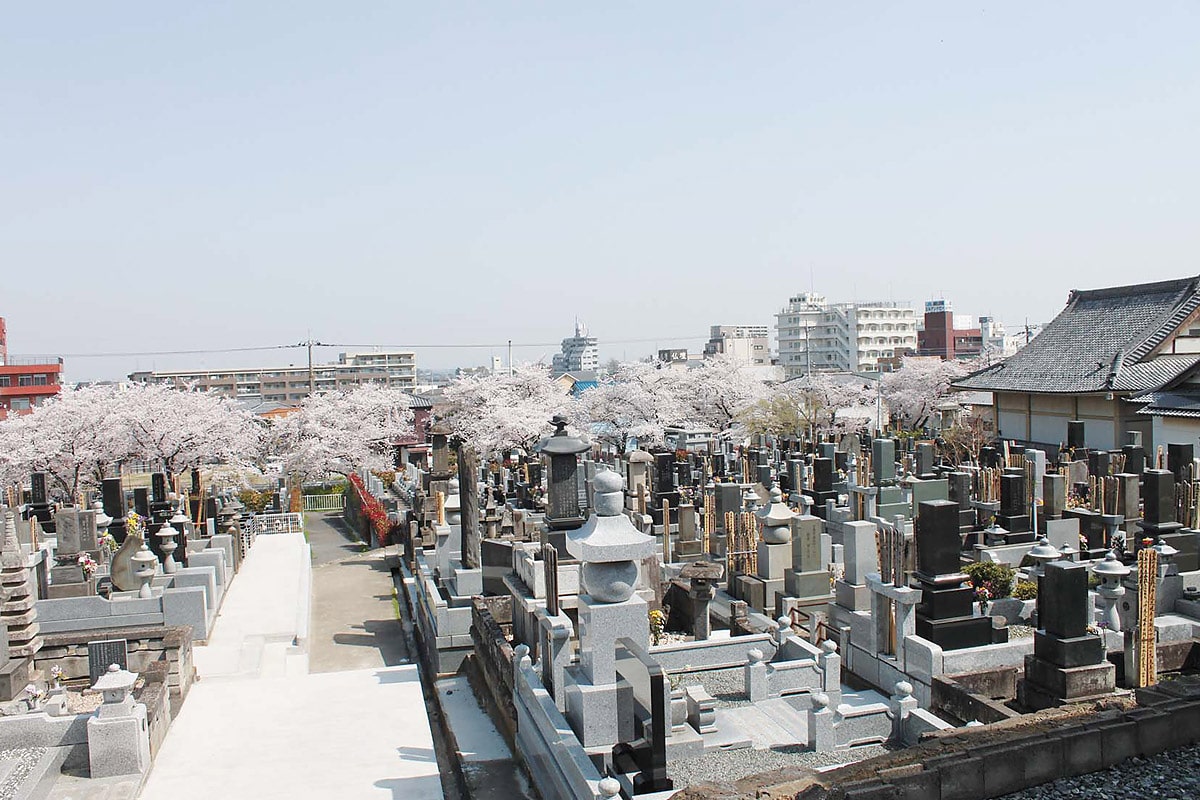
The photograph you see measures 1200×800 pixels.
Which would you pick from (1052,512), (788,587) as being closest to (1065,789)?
(788,587)

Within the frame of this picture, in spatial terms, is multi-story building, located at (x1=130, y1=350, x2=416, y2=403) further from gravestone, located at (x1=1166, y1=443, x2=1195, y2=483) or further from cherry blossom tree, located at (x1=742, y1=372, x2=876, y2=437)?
gravestone, located at (x1=1166, y1=443, x2=1195, y2=483)

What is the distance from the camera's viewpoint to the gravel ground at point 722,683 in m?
9.09

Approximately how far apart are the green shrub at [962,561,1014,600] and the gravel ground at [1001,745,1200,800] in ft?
21.6

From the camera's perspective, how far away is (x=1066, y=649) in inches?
305

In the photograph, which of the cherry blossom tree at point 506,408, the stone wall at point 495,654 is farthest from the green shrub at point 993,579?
the cherry blossom tree at point 506,408

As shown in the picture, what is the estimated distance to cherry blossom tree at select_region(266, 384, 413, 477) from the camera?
36.5m

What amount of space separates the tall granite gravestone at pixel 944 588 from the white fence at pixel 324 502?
27.4 m

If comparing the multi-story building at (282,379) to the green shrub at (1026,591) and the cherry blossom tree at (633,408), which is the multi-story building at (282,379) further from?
the green shrub at (1026,591)

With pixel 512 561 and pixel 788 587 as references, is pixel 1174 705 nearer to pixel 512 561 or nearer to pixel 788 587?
pixel 788 587

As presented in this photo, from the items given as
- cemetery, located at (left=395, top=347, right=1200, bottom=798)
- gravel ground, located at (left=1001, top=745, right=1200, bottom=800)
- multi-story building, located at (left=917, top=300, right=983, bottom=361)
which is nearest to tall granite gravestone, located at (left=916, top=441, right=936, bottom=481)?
cemetery, located at (left=395, top=347, right=1200, bottom=798)

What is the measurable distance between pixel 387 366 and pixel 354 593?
371 ft

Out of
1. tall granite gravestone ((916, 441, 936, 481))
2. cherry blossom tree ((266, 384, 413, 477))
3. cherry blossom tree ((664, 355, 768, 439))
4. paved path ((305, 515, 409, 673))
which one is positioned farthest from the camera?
cherry blossom tree ((664, 355, 768, 439))

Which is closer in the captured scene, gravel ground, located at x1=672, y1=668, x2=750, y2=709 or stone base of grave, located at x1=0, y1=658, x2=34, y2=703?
gravel ground, located at x1=672, y1=668, x2=750, y2=709

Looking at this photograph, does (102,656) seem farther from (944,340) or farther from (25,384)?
(944,340)
